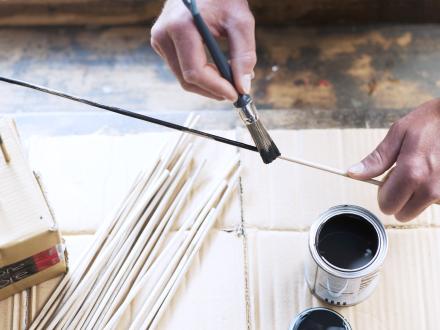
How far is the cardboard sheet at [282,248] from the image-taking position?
1255 mm

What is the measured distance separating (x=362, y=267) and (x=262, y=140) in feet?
0.93

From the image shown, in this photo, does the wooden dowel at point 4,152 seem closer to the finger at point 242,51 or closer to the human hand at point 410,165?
the finger at point 242,51

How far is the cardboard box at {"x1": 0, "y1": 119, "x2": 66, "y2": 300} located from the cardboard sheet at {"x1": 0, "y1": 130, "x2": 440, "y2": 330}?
16 centimetres

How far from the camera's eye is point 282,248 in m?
1.32

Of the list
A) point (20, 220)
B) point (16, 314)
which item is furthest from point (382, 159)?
point (16, 314)

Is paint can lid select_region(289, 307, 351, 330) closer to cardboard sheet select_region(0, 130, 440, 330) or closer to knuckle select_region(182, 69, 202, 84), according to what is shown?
cardboard sheet select_region(0, 130, 440, 330)

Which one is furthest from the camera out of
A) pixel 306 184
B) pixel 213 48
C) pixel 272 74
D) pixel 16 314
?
pixel 272 74

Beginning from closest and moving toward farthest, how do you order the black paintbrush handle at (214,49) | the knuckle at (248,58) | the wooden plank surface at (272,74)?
the black paintbrush handle at (214,49) < the knuckle at (248,58) < the wooden plank surface at (272,74)

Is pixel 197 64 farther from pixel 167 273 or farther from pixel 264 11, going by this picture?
pixel 264 11

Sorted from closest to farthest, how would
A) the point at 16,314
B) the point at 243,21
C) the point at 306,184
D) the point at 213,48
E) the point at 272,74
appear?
1. the point at 213,48
2. the point at 243,21
3. the point at 16,314
4. the point at 306,184
5. the point at 272,74

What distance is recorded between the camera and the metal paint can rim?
1.08 meters

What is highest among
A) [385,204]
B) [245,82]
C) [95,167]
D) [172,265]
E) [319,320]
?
[245,82]

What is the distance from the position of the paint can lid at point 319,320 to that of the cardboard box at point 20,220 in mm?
482

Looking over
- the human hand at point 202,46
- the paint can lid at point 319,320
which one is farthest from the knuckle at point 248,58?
the paint can lid at point 319,320
